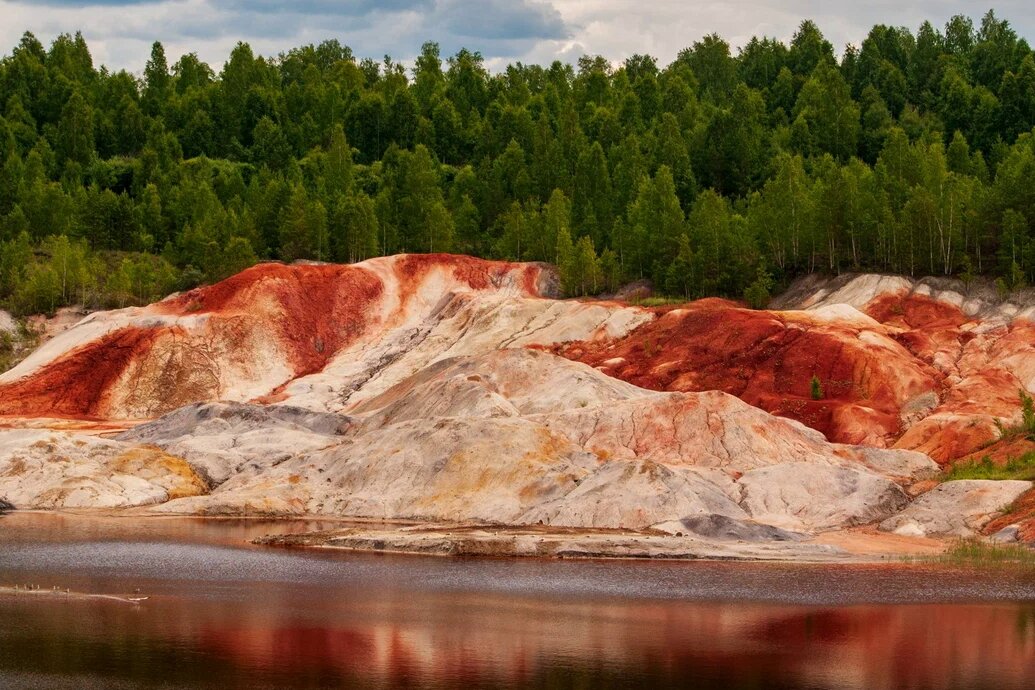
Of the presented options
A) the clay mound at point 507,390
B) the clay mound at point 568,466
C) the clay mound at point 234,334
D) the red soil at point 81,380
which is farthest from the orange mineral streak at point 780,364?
the red soil at point 81,380

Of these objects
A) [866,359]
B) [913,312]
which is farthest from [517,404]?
[913,312]

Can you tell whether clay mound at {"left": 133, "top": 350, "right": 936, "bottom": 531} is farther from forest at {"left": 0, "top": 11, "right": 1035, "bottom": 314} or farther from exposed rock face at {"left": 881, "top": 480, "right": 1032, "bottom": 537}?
forest at {"left": 0, "top": 11, "right": 1035, "bottom": 314}

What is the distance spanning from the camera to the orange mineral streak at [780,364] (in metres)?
103

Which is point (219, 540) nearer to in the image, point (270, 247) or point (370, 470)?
point (370, 470)

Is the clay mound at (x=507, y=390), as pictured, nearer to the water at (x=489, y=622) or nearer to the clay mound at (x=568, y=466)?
the clay mound at (x=568, y=466)

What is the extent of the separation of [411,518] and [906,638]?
37.8 m

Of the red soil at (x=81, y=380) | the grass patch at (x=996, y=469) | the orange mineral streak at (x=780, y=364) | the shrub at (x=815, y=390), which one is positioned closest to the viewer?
the grass patch at (x=996, y=469)

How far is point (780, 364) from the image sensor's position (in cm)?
11112

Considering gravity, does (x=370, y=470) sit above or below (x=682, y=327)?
below

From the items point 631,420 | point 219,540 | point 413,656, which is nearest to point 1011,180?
point 631,420

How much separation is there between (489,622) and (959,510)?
122 ft

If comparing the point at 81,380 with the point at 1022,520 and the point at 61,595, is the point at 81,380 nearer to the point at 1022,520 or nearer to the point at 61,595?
the point at 61,595

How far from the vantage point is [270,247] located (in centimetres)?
17550

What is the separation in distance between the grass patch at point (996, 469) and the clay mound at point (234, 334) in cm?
6409
